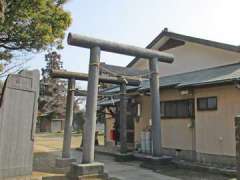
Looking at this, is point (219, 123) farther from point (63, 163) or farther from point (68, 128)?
point (63, 163)

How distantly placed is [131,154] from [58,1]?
7.51 metres

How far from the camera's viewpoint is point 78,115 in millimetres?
43688

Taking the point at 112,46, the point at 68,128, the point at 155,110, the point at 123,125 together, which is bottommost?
the point at 68,128

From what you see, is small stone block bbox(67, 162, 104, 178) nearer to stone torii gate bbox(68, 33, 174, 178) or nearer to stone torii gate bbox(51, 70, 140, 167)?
stone torii gate bbox(68, 33, 174, 178)

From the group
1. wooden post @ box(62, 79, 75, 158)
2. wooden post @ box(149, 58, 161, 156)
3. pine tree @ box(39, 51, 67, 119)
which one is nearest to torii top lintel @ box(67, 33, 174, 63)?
wooden post @ box(149, 58, 161, 156)

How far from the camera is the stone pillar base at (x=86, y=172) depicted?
748cm

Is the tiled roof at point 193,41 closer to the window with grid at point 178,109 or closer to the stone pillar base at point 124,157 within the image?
the window with grid at point 178,109

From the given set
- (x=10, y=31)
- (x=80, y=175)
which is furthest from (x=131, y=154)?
(x=10, y=31)

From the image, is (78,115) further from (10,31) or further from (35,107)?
(35,107)

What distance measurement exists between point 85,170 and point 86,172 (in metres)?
0.06

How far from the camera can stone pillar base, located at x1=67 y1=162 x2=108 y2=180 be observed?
7480 mm

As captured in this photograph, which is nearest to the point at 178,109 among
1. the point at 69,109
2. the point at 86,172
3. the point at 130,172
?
the point at 130,172

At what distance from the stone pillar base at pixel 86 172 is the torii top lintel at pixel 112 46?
3.49 m

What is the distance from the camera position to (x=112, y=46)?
905 cm
